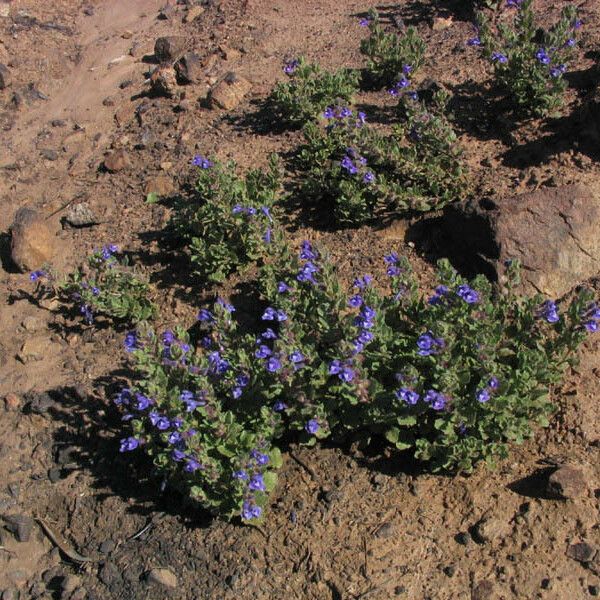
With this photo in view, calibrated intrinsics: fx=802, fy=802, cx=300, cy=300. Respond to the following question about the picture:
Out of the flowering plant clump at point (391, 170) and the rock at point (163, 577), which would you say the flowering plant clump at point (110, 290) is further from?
the rock at point (163, 577)

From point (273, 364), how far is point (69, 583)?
192 cm

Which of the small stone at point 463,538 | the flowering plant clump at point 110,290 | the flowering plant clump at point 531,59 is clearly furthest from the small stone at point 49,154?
the small stone at point 463,538

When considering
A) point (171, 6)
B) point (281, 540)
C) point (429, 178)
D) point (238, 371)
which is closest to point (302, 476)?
point (281, 540)

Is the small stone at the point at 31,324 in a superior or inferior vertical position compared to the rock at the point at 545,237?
inferior

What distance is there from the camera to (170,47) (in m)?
8.76

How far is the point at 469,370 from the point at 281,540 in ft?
4.96

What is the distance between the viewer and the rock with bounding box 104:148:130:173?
749 centimetres

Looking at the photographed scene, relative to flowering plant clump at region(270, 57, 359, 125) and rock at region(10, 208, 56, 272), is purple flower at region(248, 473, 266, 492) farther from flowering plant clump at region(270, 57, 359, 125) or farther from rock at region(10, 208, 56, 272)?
flowering plant clump at region(270, 57, 359, 125)

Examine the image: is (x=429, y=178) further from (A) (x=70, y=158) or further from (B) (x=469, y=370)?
(A) (x=70, y=158)

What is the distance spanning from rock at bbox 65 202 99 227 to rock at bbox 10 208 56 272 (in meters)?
0.25

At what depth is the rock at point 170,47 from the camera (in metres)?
8.76

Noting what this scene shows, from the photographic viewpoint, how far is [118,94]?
8.72 meters

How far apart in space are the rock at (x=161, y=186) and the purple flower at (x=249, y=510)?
3.47 m

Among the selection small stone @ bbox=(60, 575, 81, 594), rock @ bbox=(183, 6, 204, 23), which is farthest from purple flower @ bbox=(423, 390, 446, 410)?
rock @ bbox=(183, 6, 204, 23)
